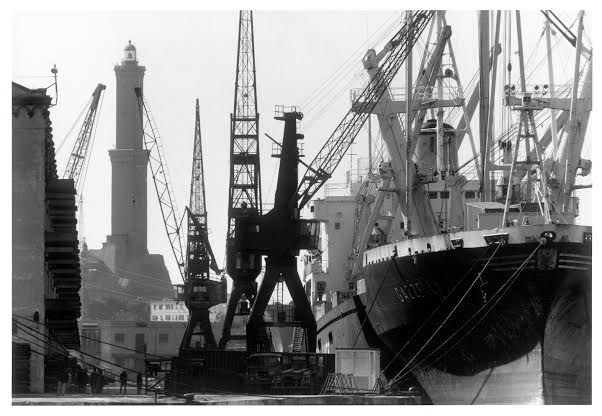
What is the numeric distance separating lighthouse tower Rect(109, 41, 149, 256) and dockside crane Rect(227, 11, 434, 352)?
106847 mm

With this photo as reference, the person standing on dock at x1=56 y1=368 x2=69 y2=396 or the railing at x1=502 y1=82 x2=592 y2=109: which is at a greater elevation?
the railing at x1=502 y1=82 x2=592 y2=109

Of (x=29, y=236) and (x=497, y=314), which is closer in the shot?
(x=29, y=236)

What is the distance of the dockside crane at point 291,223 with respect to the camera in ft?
211

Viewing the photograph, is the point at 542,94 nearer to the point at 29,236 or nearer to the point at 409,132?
the point at 409,132

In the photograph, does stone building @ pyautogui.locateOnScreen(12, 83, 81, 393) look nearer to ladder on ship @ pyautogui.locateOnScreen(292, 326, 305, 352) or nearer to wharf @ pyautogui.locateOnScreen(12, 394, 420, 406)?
wharf @ pyautogui.locateOnScreen(12, 394, 420, 406)

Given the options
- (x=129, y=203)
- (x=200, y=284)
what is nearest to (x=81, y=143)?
(x=200, y=284)

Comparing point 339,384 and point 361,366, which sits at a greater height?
point 361,366

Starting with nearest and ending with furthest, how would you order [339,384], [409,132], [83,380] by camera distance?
[339,384] → [83,380] → [409,132]

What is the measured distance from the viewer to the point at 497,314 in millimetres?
55344

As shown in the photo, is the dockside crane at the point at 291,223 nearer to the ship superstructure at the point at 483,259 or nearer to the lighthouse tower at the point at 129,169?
the ship superstructure at the point at 483,259

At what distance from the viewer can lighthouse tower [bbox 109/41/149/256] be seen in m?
172

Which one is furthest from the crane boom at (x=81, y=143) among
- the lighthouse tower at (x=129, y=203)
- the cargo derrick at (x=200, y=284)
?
the lighthouse tower at (x=129, y=203)

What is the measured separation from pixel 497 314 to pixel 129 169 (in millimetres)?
123505

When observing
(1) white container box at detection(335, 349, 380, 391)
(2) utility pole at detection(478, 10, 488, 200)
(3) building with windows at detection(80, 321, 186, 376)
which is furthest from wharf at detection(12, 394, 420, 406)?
(3) building with windows at detection(80, 321, 186, 376)
